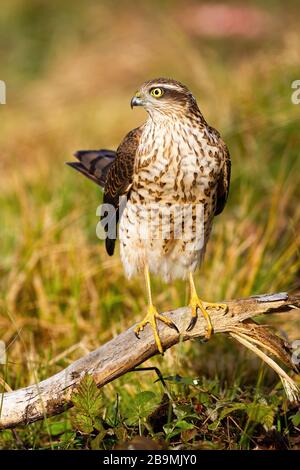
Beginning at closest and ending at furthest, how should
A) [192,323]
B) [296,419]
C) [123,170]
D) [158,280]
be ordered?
[296,419], [192,323], [123,170], [158,280]

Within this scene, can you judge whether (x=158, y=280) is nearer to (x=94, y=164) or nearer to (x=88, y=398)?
(x=94, y=164)

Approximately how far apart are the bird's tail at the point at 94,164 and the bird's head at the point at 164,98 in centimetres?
90

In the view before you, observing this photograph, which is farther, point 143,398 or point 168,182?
point 168,182

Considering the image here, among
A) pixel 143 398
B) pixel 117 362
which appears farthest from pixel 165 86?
pixel 143 398

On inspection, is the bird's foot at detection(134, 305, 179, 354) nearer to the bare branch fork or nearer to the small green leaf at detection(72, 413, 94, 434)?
the bare branch fork

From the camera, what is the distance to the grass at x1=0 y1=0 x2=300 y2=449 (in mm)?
3262

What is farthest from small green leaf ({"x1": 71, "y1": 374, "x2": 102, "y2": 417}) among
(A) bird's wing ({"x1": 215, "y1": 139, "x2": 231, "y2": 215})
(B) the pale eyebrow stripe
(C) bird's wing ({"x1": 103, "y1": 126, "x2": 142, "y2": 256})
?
(B) the pale eyebrow stripe

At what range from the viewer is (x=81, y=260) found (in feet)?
17.0

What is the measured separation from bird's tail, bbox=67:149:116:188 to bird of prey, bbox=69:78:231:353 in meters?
0.52

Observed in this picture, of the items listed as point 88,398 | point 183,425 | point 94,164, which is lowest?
point 183,425

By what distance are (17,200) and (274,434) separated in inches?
143

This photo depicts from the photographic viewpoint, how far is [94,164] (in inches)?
185

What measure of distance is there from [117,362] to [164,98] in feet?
4.13
